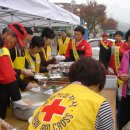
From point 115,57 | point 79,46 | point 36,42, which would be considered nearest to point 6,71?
point 36,42

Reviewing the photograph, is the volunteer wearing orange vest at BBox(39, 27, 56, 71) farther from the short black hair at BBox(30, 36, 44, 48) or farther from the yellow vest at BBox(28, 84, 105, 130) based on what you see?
the yellow vest at BBox(28, 84, 105, 130)

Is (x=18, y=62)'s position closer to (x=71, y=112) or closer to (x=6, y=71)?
(x=6, y=71)

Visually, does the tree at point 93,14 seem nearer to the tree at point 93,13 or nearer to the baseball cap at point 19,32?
the tree at point 93,13

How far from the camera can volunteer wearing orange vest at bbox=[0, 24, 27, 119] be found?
2430mm

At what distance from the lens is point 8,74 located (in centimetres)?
246

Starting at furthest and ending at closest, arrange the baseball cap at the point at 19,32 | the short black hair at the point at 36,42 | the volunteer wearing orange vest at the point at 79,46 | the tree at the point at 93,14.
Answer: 1. the tree at the point at 93,14
2. the volunteer wearing orange vest at the point at 79,46
3. the short black hair at the point at 36,42
4. the baseball cap at the point at 19,32

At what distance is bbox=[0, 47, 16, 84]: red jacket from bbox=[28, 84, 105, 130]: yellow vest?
81cm

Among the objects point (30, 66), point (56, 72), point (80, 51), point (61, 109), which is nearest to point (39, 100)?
point (61, 109)

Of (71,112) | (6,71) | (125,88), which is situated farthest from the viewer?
(125,88)

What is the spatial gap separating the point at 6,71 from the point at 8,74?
3cm

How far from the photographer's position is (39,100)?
2.80m

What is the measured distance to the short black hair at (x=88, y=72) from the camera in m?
1.81

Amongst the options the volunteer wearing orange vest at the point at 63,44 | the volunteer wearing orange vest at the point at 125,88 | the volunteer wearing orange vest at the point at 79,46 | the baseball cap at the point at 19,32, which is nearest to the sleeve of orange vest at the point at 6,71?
the baseball cap at the point at 19,32

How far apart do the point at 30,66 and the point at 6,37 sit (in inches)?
52.9
